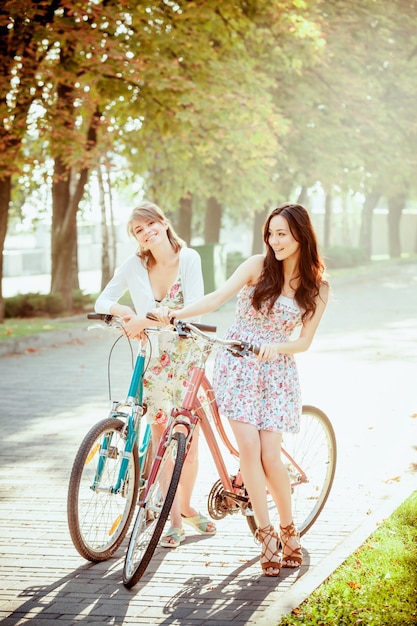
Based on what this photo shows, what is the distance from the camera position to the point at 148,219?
573cm

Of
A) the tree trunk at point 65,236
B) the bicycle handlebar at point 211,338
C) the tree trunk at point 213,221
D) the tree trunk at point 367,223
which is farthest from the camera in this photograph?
the tree trunk at point 367,223

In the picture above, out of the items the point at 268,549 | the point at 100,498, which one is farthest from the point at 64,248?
the point at 268,549

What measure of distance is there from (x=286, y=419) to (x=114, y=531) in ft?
3.60

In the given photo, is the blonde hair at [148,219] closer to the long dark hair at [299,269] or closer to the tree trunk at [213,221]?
the long dark hair at [299,269]

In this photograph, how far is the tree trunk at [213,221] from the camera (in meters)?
29.7

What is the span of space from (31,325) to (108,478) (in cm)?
1280

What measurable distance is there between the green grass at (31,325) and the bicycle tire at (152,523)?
10.9 metres

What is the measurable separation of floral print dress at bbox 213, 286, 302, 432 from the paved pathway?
0.40 metres

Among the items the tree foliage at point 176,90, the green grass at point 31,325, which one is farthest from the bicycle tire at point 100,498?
the tree foliage at point 176,90

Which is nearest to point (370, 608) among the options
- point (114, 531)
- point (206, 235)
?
point (114, 531)

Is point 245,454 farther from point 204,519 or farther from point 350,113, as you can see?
point 350,113

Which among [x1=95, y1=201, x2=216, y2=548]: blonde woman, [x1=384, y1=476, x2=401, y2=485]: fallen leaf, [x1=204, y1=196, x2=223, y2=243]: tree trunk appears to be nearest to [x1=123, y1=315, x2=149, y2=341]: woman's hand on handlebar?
[x1=95, y1=201, x2=216, y2=548]: blonde woman

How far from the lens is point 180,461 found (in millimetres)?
4957

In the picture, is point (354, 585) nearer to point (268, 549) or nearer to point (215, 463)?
point (268, 549)
